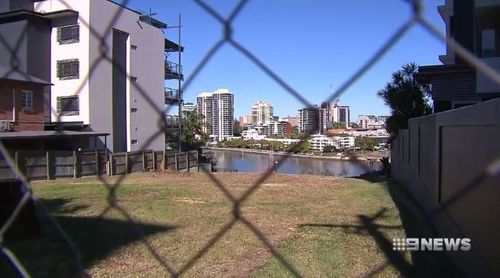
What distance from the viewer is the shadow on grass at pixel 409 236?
427cm

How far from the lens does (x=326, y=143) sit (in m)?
1.29

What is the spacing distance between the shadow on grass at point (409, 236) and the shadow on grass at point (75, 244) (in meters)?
2.42

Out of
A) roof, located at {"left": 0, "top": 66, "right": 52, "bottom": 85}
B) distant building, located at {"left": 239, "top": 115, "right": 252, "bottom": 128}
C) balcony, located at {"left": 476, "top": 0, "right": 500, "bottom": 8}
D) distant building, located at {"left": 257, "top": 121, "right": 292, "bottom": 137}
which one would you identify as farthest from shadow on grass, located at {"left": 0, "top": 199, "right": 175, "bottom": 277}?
balcony, located at {"left": 476, "top": 0, "right": 500, "bottom": 8}

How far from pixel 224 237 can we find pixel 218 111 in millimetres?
4329

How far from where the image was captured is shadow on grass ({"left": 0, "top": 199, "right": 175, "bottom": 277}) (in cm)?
452

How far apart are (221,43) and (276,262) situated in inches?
160

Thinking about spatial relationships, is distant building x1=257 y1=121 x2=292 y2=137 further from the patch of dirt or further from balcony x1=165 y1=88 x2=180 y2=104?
the patch of dirt

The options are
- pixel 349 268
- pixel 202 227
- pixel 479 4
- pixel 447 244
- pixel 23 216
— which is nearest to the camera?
pixel 447 244

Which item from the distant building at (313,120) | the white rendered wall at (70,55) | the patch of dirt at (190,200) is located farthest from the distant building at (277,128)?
the patch of dirt at (190,200)

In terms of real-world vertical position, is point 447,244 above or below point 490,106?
below

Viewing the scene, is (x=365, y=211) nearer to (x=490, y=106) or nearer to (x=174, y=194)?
(x=174, y=194)

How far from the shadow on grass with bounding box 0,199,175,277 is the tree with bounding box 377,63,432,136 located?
1337 cm

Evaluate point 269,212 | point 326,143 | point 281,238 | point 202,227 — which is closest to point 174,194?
point 269,212

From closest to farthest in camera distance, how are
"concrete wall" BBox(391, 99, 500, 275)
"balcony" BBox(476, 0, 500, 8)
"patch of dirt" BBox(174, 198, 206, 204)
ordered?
"concrete wall" BBox(391, 99, 500, 275) < "patch of dirt" BBox(174, 198, 206, 204) < "balcony" BBox(476, 0, 500, 8)
